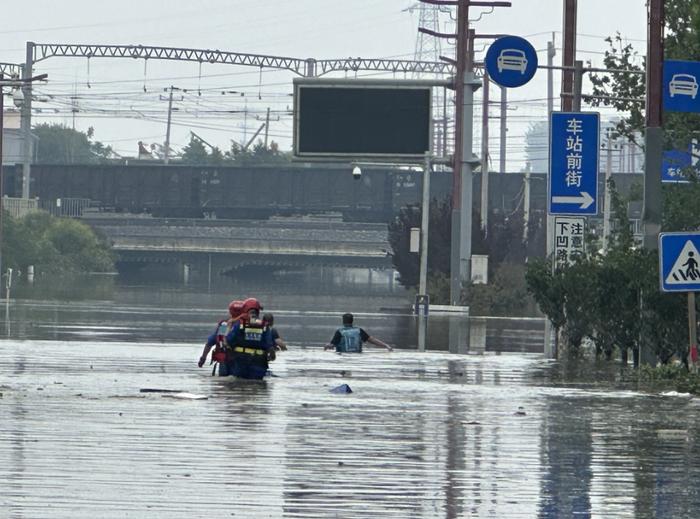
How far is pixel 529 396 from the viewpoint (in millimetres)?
21172

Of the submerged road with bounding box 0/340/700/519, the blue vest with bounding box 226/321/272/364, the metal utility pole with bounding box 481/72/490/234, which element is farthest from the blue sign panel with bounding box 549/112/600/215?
the metal utility pole with bounding box 481/72/490/234

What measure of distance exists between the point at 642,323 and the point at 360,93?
33.2 meters

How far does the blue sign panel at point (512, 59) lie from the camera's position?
31.0 m

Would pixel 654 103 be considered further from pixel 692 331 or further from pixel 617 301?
pixel 617 301

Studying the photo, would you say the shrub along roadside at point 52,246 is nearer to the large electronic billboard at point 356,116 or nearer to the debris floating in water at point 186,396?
the large electronic billboard at point 356,116

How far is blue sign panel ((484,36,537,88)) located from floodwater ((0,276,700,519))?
525 cm

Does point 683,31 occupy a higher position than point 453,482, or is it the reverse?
point 683,31

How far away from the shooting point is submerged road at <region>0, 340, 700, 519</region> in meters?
11.4

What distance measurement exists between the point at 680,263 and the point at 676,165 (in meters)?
15.0

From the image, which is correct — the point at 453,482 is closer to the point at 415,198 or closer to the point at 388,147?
the point at 388,147

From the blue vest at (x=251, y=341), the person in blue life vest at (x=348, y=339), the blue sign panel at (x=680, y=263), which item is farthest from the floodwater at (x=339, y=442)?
the person in blue life vest at (x=348, y=339)

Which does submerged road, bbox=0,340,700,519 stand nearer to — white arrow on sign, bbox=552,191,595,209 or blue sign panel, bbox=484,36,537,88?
blue sign panel, bbox=484,36,537,88

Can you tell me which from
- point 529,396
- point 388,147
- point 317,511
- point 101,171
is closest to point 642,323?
point 529,396

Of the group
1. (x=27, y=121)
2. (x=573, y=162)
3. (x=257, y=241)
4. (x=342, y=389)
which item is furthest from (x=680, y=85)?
(x=257, y=241)
